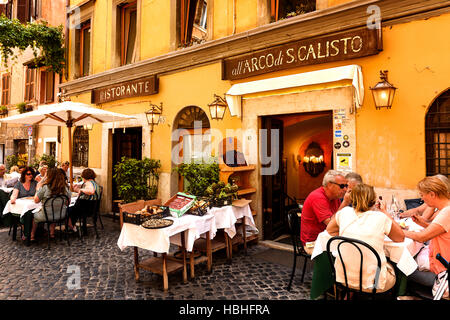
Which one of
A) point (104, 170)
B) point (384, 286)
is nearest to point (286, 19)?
point (384, 286)

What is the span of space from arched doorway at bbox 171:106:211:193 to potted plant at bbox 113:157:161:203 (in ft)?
2.13

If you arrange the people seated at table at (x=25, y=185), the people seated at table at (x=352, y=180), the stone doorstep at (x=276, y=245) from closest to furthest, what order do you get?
the people seated at table at (x=352, y=180)
the stone doorstep at (x=276, y=245)
the people seated at table at (x=25, y=185)

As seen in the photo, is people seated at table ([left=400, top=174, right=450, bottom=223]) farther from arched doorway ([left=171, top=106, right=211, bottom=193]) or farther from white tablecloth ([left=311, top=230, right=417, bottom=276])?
arched doorway ([left=171, top=106, right=211, bottom=193])

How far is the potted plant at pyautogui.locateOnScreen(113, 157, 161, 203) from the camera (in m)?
7.16

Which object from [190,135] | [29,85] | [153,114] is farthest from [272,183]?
[29,85]

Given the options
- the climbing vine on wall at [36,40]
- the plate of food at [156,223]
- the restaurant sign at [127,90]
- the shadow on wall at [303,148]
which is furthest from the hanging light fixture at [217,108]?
the climbing vine on wall at [36,40]

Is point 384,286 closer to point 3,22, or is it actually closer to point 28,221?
point 28,221

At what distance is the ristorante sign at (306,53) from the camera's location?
4707 mm

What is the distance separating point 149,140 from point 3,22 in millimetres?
6476

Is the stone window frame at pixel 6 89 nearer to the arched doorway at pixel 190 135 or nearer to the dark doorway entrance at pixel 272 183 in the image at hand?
the arched doorway at pixel 190 135

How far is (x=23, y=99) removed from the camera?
43.7ft

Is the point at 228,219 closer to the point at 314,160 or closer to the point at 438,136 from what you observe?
the point at 438,136

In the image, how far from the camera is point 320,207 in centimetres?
356

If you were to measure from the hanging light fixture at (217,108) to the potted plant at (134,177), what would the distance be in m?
2.32
